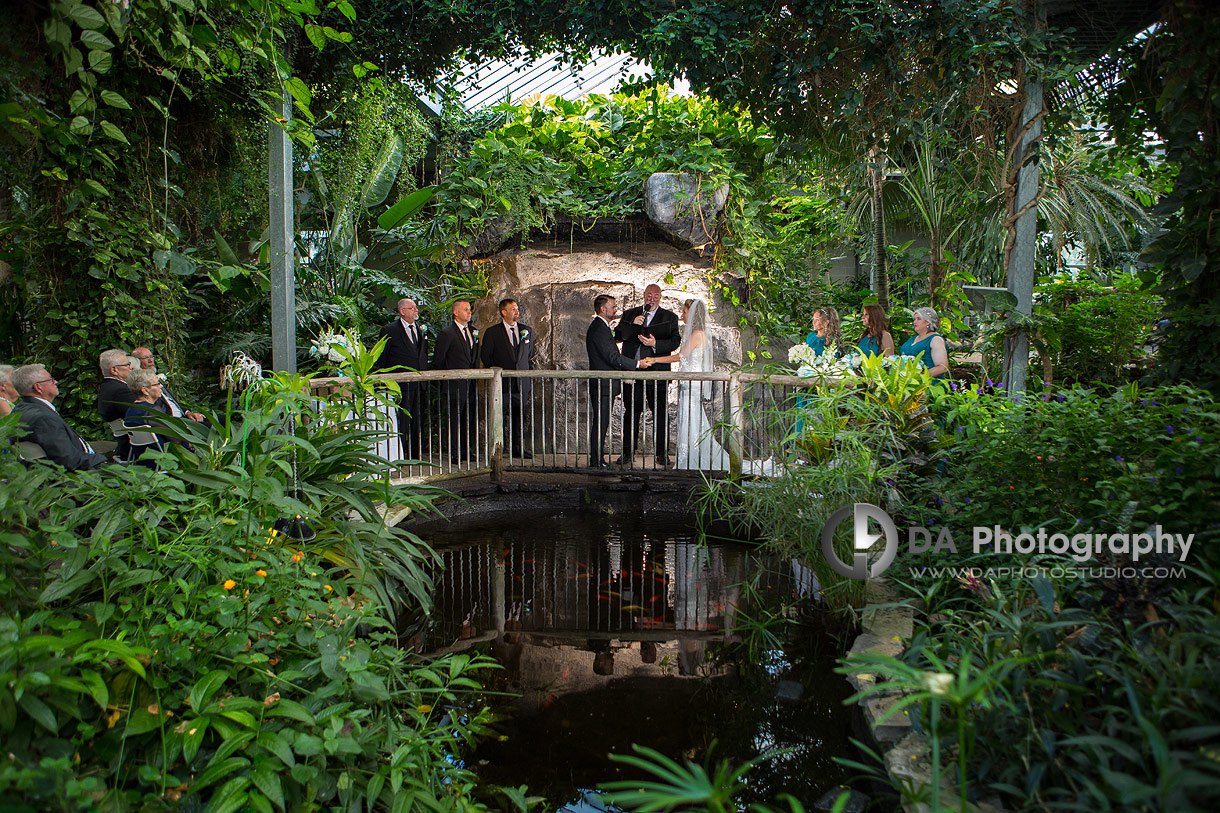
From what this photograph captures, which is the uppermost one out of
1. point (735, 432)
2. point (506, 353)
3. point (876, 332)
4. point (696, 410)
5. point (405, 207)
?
point (405, 207)

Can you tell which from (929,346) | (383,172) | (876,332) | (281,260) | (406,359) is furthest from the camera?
(383,172)

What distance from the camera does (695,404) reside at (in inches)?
344

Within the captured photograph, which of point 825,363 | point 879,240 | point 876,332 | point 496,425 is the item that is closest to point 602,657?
point 825,363

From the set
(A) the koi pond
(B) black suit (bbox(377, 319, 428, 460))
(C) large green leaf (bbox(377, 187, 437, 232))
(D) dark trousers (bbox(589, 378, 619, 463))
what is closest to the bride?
(D) dark trousers (bbox(589, 378, 619, 463))

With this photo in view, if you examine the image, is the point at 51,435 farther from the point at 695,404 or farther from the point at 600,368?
the point at 695,404

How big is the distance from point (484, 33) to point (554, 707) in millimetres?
6887

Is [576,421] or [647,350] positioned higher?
[647,350]

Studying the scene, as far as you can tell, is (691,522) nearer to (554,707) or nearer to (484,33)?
(554,707)

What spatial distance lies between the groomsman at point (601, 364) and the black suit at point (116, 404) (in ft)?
13.1

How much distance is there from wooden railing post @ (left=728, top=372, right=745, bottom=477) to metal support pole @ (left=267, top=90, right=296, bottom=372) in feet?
11.8

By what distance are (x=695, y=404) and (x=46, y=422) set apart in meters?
6.09

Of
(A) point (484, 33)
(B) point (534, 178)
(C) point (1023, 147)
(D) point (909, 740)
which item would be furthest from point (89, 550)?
(B) point (534, 178)

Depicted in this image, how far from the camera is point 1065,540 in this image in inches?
124

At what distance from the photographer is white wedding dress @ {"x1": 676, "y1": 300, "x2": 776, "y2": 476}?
7.46 metres
